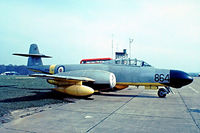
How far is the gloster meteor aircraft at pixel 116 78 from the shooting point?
1076 centimetres

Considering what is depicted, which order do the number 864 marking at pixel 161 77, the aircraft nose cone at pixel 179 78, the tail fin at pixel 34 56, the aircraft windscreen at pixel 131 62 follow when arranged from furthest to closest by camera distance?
the tail fin at pixel 34 56, the aircraft windscreen at pixel 131 62, the number 864 marking at pixel 161 77, the aircraft nose cone at pixel 179 78

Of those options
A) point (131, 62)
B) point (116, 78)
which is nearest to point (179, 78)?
point (131, 62)

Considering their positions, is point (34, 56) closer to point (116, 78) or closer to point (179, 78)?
point (116, 78)

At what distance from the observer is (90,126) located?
5.25m

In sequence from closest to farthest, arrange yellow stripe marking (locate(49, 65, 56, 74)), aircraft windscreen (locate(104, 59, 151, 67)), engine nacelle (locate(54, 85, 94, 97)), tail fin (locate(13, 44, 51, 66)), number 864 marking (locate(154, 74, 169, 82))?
1. engine nacelle (locate(54, 85, 94, 97))
2. number 864 marking (locate(154, 74, 169, 82))
3. aircraft windscreen (locate(104, 59, 151, 67))
4. yellow stripe marking (locate(49, 65, 56, 74))
5. tail fin (locate(13, 44, 51, 66))

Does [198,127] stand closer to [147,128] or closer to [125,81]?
[147,128]

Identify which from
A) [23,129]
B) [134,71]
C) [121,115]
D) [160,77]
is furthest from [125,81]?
Answer: [23,129]

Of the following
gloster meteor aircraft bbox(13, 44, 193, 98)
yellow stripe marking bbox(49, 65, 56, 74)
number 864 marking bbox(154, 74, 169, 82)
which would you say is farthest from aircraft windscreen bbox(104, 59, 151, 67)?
yellow stripe marking bbox(49, 65, 56, 74)

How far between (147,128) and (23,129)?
3.75 metres

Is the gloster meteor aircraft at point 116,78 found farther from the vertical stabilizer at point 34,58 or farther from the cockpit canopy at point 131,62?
the vertical stabilizer at point 34,58

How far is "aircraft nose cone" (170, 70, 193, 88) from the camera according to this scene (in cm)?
1067

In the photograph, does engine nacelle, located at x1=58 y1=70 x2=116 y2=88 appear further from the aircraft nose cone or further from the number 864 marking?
the aircraft nose cone

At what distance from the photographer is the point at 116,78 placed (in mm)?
12445

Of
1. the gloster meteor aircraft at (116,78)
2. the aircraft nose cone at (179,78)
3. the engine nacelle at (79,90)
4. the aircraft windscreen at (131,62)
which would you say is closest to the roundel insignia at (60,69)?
the gloster meteor aircraft at (116,78)
